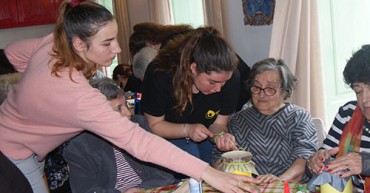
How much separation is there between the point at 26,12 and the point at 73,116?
18.6 ft

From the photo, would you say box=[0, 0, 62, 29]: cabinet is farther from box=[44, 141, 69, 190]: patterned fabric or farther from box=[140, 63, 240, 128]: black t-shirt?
box=[140, 63, 240, 128]: black t-shirt

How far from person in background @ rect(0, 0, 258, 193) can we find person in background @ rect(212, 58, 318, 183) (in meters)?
0.70

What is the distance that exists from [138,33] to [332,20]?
1636mm

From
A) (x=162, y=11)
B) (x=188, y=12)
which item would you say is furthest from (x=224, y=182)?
(x=162, y=11)

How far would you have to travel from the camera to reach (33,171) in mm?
2221

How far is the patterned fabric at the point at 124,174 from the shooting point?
98.7 inches

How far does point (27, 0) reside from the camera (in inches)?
283

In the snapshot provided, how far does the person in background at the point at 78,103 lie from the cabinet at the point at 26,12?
5107 millimetres

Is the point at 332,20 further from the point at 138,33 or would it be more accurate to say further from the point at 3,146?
the point at 3,146

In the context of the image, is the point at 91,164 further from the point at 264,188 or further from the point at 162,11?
the point at 162,11

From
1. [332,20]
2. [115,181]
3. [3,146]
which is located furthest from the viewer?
[332,20]

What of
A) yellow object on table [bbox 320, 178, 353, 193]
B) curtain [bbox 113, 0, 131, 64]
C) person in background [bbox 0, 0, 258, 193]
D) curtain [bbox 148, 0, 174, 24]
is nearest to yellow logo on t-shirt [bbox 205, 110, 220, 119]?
person in background [bbox 0, 0, 258, 193]

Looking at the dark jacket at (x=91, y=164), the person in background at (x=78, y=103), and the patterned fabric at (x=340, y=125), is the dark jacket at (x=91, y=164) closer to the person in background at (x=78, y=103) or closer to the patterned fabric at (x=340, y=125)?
the person in background at (x=78, y=103)

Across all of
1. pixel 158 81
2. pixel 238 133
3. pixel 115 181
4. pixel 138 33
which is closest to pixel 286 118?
pixel 238 133
